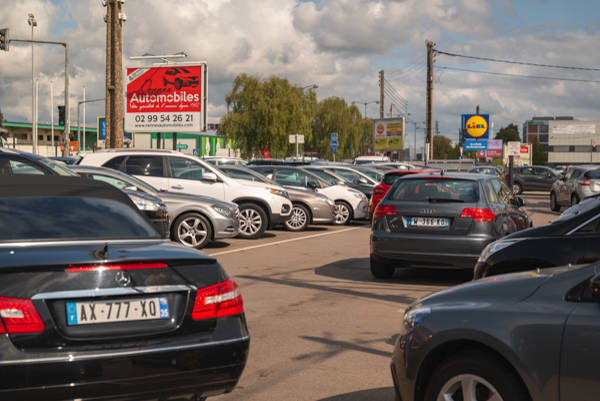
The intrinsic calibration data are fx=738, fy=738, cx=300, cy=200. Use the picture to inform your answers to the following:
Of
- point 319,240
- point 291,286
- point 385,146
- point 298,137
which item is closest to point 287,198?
point 319,240

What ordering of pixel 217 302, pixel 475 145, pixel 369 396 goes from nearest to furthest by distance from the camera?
1. pixel 217 302
2. pixel 369 396
3. pixel 475 145

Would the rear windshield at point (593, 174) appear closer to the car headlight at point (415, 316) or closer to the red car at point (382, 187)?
the red car at point (382, 187)

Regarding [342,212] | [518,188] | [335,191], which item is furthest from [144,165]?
[518,188]

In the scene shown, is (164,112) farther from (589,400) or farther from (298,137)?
(589,400)

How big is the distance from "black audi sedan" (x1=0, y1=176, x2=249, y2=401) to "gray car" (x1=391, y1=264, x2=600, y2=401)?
101 centimetres

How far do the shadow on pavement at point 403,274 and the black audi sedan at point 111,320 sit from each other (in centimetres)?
616

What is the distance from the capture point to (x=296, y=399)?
493 centimetres

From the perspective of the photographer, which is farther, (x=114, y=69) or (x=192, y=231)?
(x=114, y=69)

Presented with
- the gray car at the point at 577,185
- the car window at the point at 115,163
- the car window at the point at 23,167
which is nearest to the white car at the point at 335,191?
the car window at the point at 115,163

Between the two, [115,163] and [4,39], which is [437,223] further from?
[4,39]

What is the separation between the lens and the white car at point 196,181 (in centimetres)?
1577

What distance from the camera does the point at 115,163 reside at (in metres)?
15.8

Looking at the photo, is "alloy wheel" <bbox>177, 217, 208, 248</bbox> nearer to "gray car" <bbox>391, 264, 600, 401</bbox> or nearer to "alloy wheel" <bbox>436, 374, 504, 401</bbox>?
"gray car" <bbox>391, 264, 600, 401</bbox>

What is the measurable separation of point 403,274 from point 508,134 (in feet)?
459
